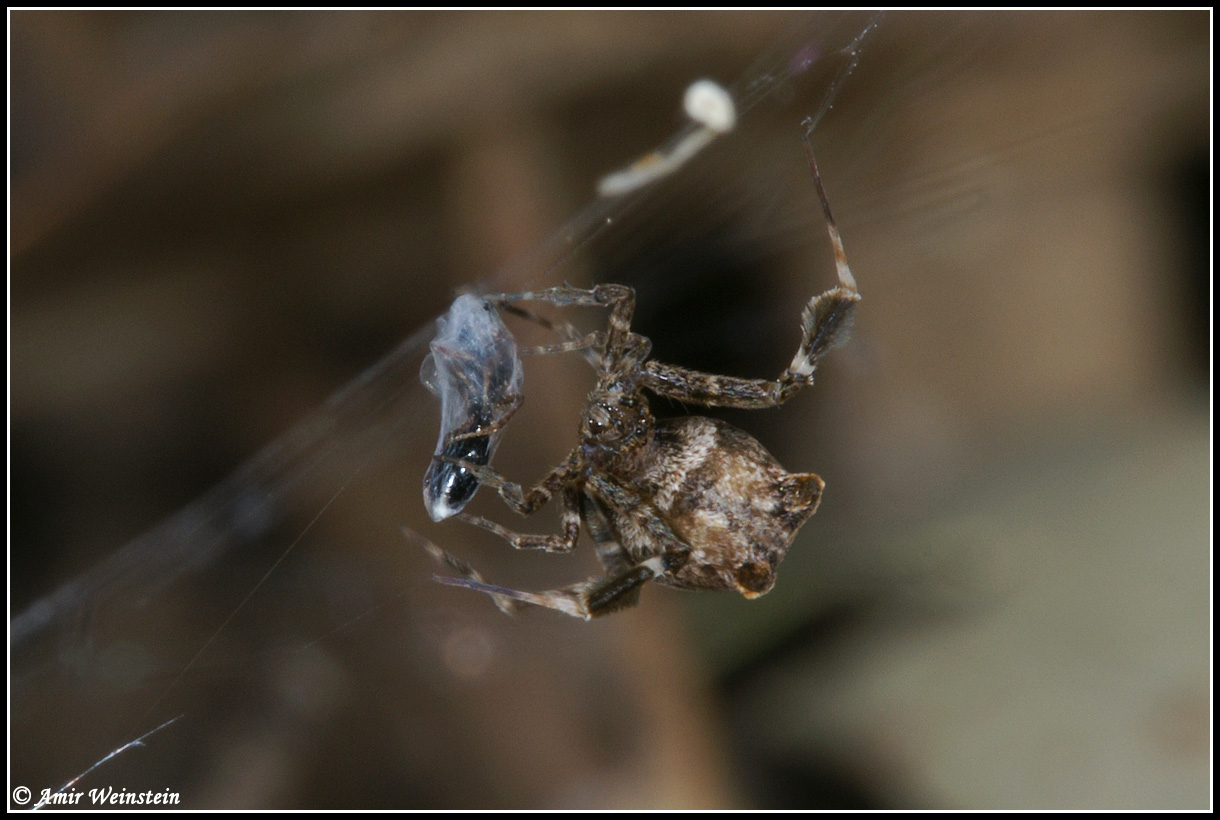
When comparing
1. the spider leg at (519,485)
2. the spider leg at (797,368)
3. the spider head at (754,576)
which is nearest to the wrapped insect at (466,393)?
the spider leg at (519,485)


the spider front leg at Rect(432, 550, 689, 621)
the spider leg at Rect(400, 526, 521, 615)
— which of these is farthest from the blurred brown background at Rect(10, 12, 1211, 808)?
the spider front leg at Rect(432, 550, 689, 621)

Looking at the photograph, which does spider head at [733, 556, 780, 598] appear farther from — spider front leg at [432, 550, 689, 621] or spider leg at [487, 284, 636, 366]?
spider leg at [487, 284, 636, 366]

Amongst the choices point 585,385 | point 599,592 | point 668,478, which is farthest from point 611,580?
point 585,385

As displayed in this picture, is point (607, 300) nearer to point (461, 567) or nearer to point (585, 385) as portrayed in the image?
point (585, 385)

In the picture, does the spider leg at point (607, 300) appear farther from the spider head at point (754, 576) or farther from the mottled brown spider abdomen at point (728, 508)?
the spider head at point (754, 576)

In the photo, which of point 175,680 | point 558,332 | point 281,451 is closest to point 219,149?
point 281,451

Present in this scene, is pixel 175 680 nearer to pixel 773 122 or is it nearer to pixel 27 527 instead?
pixel 27 527
